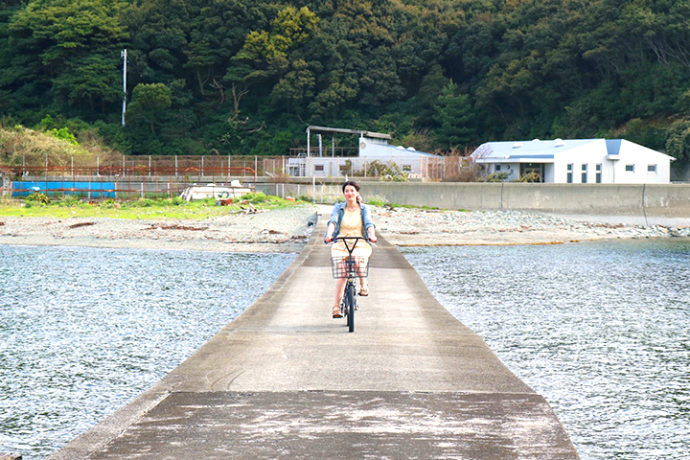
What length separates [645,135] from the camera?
220 ft

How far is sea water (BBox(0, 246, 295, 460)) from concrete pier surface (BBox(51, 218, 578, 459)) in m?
1.06

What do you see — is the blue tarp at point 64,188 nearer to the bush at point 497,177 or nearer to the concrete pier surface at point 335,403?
the bush at point 497,177

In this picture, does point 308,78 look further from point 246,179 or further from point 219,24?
point 246,179

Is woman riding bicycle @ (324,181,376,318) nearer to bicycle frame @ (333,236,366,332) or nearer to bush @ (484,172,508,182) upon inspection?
bicycle frame @ (333,236,366,332)

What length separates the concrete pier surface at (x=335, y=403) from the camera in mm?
6340

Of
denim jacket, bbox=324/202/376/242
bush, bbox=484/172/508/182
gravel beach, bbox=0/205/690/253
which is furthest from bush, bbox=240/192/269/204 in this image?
denim jacket, bbox=324/202/376/242

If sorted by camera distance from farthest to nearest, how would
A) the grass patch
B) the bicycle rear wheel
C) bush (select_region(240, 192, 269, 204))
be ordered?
bush (select_region(240, 192, 269, 204)) → the grass patch → the bicycle rear wheel

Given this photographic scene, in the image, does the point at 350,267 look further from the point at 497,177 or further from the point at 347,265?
the point at 497,177

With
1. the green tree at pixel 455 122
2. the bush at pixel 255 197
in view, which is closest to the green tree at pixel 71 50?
the green tree at pixel 455 122

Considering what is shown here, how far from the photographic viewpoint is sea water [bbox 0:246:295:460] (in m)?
8.97

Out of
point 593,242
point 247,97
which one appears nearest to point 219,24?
point 247,97

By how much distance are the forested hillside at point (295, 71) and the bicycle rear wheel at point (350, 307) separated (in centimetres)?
6555

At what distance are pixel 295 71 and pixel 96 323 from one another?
7062 centimetres

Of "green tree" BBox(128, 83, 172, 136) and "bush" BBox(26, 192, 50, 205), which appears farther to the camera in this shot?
"green tree" BBox(128, 83, 172, 136)
